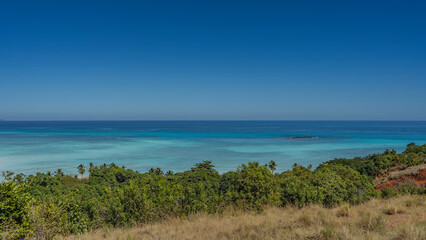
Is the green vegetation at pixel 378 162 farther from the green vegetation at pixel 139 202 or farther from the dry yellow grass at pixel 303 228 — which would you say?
the dry yellow grass at pixel 303 228

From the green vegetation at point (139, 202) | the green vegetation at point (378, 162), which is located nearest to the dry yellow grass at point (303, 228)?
the green vegetation at point (139, 202)

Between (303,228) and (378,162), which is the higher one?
(303,228)

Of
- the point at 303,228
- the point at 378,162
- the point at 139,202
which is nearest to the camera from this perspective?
the point at 303,228

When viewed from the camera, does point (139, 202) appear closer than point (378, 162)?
Yes

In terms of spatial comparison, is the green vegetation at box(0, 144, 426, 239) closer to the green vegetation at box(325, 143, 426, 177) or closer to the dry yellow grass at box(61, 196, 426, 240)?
the dry yellow grass at box(61, 196, 426, 240)

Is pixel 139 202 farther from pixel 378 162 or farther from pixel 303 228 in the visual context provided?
pixel 378 162

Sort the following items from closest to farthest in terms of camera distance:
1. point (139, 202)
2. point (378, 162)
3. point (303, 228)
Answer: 1. point (303, 228)
2. point (139, 202)
3. point (378, 162)

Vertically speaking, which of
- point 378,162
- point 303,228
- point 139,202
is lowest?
point 378,162

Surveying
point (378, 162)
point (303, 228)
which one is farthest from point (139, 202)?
point (378, 162)

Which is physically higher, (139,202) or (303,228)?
(303,228)

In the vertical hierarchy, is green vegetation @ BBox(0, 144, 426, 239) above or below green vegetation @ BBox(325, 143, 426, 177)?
above

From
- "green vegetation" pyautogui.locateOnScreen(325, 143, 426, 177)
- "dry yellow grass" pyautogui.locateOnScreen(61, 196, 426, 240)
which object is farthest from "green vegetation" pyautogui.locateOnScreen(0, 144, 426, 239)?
"green vegetation" pyautogui.locateOnScreen(325, 143, 426, 177)

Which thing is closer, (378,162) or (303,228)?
(303,228)

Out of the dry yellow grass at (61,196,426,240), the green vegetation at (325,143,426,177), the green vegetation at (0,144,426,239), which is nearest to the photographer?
the dry yellow grass at (61,196,426,240)
